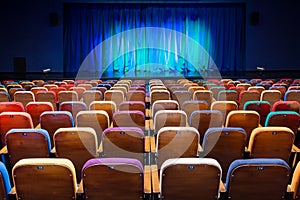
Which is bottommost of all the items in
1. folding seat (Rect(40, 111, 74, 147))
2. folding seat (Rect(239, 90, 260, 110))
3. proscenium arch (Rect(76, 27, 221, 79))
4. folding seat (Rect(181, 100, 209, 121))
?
folding seat (Rect(40, 111, 74, 147))

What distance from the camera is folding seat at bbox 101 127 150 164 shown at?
3.90 metres

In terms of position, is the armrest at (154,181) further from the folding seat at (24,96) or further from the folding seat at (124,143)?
the folding seat at (24,96)

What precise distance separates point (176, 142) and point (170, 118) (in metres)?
1.05

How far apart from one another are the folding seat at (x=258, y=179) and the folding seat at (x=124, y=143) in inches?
50.9

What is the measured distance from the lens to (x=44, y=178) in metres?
2.79

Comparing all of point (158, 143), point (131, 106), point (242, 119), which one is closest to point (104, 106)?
point (131, 106)

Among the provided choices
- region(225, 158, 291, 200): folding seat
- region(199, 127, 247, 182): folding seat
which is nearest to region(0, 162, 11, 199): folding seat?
region(225, 158, 291, 200): folding seat

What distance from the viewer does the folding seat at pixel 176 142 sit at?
3777 millimetres

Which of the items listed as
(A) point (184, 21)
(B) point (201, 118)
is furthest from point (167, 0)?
(B) point (201, 118)

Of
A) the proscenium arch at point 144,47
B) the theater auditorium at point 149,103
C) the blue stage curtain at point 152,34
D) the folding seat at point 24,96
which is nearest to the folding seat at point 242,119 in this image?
the theater auditorium at point 149,103

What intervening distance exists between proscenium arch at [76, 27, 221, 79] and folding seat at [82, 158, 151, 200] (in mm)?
16785

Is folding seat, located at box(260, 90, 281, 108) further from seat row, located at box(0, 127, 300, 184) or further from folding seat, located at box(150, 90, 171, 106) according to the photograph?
seat row, located at box(0, 127, 300, 184)

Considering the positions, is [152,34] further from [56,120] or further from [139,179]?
[139,179]

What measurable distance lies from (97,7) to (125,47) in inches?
95.9
